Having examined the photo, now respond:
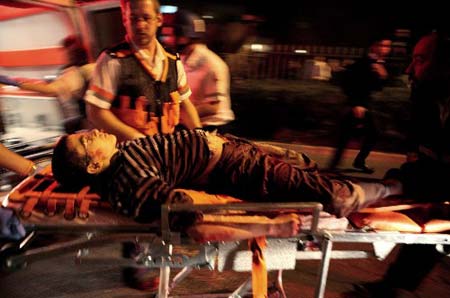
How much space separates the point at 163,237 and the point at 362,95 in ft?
10.2

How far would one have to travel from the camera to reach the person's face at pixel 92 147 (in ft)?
6.66

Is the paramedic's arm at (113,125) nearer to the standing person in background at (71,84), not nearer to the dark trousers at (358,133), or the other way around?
the standing person in background at (71,84)

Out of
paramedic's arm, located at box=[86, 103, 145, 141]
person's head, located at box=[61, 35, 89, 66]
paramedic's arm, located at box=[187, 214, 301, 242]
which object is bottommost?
paramedic's arm, located at box=[187, 214, 301, 242]

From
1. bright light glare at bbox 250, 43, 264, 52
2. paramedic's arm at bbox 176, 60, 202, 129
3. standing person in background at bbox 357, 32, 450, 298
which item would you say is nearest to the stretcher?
standing person in background at bbox 357, 32, 450, 298

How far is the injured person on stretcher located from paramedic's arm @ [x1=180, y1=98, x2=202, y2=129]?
598 mm

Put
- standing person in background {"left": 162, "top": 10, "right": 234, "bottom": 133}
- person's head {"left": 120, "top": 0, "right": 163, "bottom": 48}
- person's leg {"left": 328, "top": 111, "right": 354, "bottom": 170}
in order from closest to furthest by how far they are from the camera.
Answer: person's head {"left": 120, "top": 0, "right": 163, "bottom": 48}, standing person in background {"left": 162, "top": 10, "right": 234, "bottom": 133}, person's leg {"left": 328, "top": 111, "right": 354, "bottom": 170}

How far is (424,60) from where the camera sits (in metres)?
2.80

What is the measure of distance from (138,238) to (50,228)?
427 millimetres

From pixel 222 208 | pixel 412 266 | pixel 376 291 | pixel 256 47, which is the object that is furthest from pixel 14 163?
pixel 256 47

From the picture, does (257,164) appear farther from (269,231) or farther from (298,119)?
(298,119)

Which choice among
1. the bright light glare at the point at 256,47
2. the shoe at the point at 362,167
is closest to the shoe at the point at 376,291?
the shoe at the point at 362,167

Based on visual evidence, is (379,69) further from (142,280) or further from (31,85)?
(31,85)

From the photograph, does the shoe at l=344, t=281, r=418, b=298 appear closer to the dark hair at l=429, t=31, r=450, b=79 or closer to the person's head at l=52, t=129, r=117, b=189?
the dark hair at l=429, t=31, r=450, b=79

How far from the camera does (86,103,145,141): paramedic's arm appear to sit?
8.53 feet
